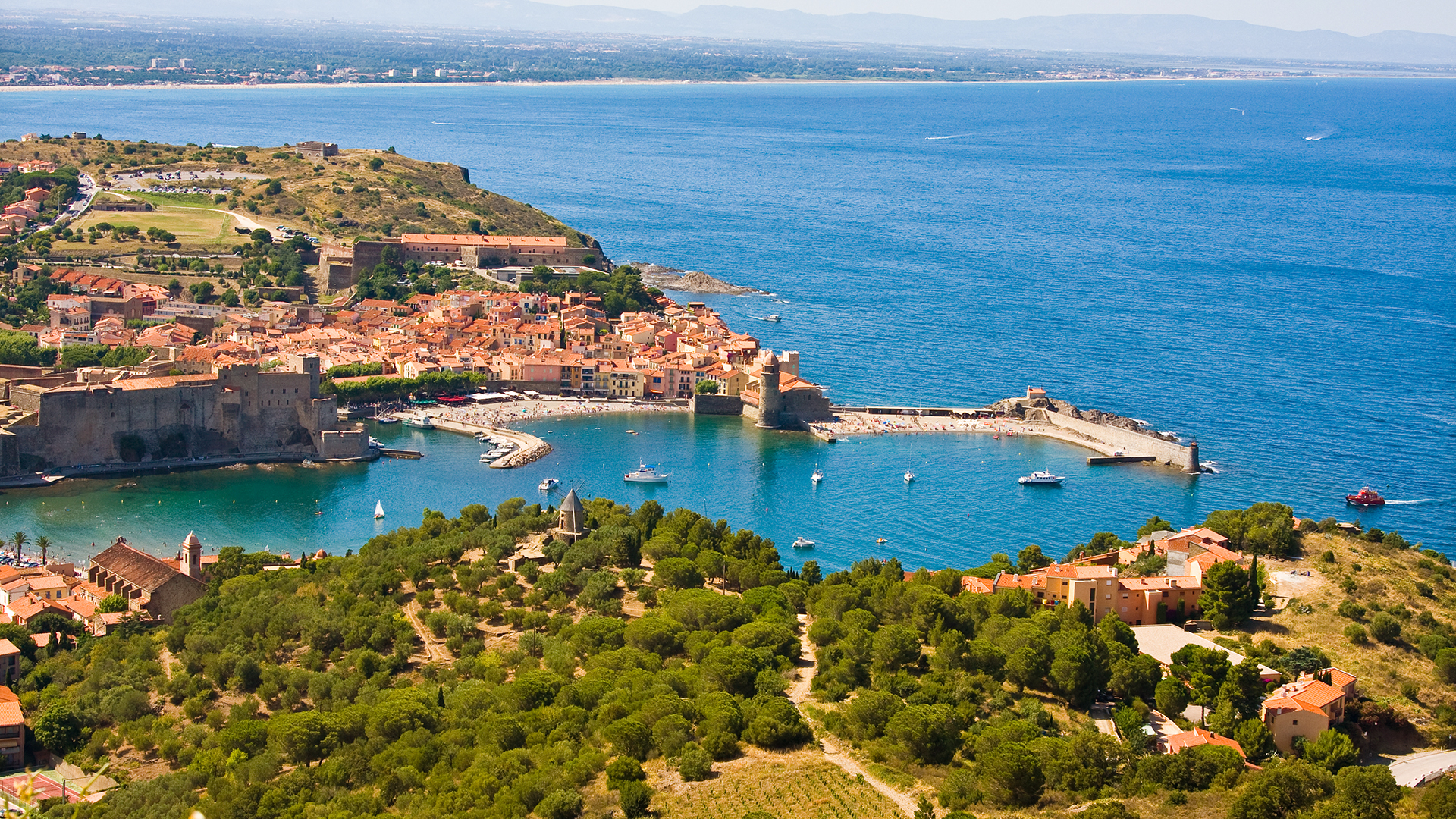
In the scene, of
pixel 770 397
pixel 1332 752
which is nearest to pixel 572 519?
pixel 770 397

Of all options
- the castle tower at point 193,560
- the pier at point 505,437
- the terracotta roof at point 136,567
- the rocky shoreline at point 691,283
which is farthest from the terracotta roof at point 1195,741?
the rocky shoreline at point 691,283

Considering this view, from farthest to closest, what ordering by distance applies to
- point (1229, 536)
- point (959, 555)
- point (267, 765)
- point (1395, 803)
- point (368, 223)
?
point (368, 223)
point (959, 555)
point (1229, 536)
point (267, 765)
point (1395, 803)

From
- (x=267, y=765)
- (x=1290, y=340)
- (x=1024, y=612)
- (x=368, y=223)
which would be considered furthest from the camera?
(x=368, y=223)

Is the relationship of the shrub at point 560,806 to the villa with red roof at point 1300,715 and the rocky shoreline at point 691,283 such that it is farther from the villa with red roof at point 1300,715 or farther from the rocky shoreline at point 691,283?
the rocky shoreline at point 691,283

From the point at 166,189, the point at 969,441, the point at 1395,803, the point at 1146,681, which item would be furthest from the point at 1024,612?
the point at 166,189

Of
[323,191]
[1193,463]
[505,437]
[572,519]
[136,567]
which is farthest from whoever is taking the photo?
[323,191]

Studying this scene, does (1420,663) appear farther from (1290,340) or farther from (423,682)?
(1290,340)

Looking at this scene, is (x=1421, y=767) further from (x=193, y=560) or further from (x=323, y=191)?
(x=323, y=191)

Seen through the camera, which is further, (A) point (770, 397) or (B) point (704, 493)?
(A) point (770, 397)
